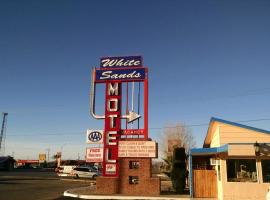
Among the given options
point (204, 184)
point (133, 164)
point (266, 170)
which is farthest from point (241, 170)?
point (133, 164)

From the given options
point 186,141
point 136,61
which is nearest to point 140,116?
point 136,61

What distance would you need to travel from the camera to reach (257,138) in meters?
20.8

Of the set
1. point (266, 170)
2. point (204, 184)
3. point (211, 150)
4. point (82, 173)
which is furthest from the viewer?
point (82, 173)

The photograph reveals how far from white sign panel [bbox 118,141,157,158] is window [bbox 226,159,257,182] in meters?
6.36

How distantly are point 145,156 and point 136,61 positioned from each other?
8512 mm

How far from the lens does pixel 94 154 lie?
87.2 ft

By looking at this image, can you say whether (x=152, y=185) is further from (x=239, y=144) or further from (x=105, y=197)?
(x=239, y=144)

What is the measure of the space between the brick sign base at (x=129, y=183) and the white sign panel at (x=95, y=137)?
106 inches

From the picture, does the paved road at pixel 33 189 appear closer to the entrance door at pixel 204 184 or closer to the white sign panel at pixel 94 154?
the white sign panel at pixel 94 154

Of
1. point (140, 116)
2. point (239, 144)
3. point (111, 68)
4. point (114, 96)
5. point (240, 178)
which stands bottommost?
point (240, 178)

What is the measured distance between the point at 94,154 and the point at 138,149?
4.43 metres

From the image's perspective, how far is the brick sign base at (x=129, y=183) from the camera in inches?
946

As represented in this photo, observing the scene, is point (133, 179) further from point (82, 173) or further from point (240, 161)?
point (82, 173)

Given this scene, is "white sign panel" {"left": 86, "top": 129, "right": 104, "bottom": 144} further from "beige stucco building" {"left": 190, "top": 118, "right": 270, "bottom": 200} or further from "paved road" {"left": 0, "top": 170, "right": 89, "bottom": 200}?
"beige stucco building" {"left": 190, "top": 118, "right": 270, "bottom": 200}
